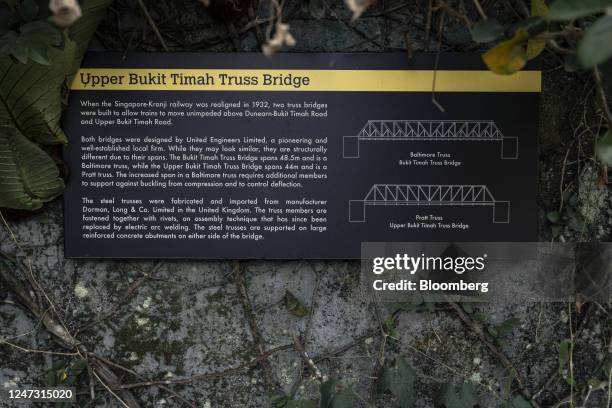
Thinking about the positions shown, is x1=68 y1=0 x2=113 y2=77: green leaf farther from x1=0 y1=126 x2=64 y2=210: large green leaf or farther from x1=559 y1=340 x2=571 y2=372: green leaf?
x1=559 y1=340 x2=571 y2=372: green leaf

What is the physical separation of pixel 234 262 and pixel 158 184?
326mm

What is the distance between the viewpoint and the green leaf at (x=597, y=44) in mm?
942

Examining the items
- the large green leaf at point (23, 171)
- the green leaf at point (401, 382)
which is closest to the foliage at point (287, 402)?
the green leaf at point (401, 382)

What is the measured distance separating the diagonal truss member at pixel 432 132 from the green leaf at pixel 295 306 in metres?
0.48

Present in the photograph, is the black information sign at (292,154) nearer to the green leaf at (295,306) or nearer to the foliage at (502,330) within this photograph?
the green leaf at (295,306)

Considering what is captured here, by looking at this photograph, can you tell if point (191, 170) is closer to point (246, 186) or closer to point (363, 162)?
point (246, 186)

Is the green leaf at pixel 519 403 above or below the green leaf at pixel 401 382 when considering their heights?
below

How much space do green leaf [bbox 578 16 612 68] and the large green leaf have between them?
1379 millimetres

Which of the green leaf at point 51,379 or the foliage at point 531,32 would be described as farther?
the green leaf at point 51,379

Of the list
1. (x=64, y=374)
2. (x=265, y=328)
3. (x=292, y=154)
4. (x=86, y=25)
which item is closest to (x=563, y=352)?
(x=265, y=328)

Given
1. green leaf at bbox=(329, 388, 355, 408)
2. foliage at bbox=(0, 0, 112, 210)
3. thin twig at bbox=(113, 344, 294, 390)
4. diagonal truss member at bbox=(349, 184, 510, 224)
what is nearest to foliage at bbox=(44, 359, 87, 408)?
thin twig at bbox=(113, 344, 294, 390)

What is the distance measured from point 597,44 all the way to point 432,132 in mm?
690

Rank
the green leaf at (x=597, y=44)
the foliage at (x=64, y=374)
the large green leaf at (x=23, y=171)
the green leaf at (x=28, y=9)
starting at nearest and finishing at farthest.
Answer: the green leaf at (x=597, y=44), the green leaf at (x=28, y=9), the large green leaf at (x=23, y=171), the foliage at (x=64, y=374)

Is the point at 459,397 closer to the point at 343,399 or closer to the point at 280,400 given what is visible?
the point at 343,399
